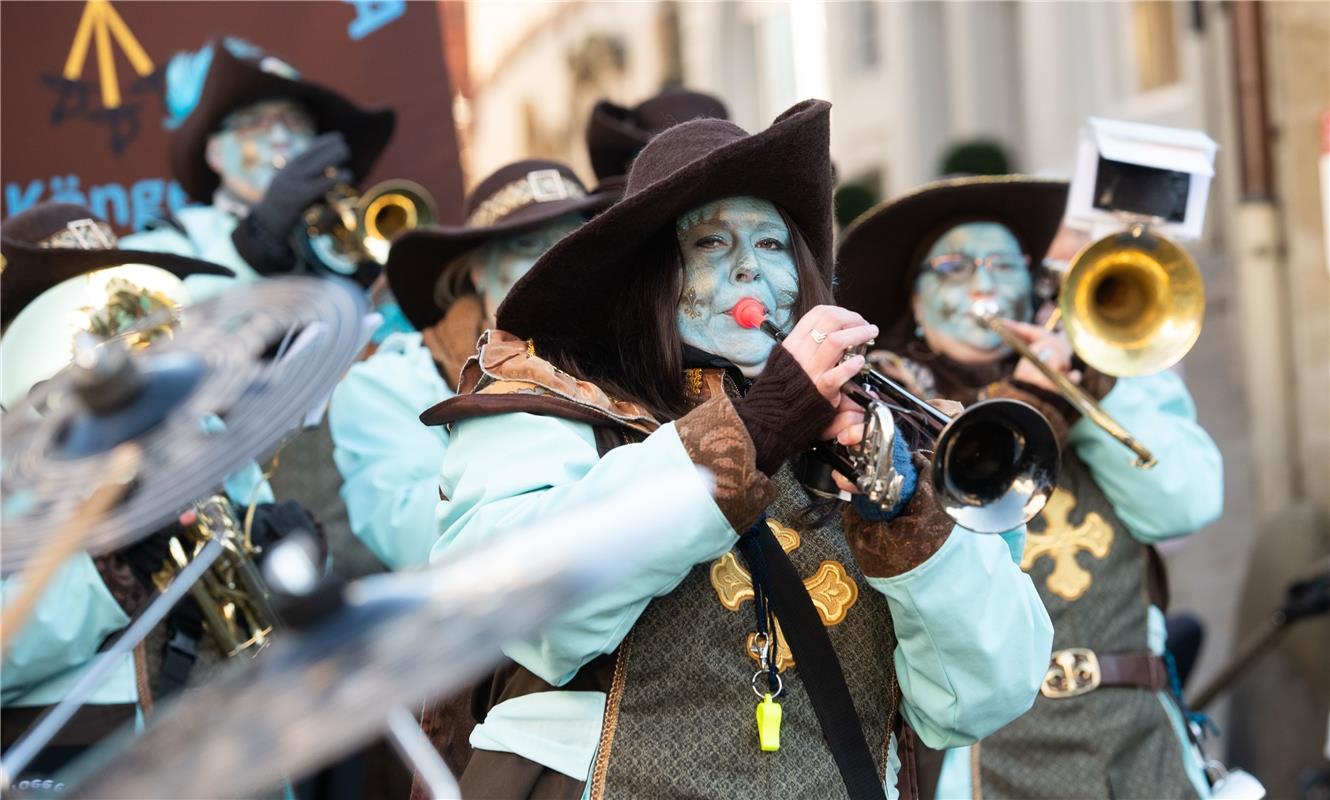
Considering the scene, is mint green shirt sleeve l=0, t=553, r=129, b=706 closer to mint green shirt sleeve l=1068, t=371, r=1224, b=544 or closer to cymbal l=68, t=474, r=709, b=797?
mint green shirt sleeve l=1068, t=371, r=1224, b=544

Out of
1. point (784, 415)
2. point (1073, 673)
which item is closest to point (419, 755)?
point (784, 415)

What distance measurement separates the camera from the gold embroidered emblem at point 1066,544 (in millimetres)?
4965

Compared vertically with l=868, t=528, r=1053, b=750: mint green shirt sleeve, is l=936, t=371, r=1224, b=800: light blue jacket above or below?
below

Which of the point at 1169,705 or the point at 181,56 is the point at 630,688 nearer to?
the point at 1169,705

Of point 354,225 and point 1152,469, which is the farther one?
point 354,225

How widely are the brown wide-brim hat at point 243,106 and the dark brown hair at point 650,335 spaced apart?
3627 millimetres

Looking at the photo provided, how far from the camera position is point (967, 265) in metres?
5.36

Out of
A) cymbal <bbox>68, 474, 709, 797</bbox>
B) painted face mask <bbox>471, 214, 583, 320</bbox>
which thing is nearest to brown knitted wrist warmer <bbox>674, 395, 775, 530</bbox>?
cymbal <bbox>68, 474, 709, 797</bbox>

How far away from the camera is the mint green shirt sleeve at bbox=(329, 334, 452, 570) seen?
539 cm

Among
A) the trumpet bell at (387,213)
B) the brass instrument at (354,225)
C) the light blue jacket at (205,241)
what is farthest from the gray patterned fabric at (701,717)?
the trumpet bell at (387,213)

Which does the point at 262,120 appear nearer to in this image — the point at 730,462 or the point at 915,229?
the point at 915,229

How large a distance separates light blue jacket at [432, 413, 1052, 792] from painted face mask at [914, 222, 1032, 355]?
209 centimetres

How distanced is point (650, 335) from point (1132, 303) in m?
2.16

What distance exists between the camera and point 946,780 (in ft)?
15.6
